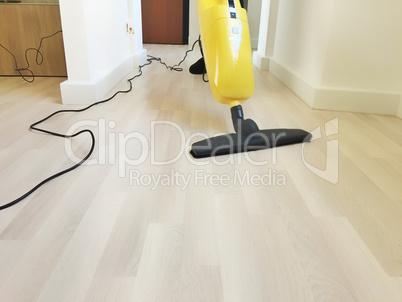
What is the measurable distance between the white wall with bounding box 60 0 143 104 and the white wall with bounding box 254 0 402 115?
117 cm

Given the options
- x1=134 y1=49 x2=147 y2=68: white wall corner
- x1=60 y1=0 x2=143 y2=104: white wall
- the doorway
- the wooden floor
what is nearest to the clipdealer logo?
the wooden floor

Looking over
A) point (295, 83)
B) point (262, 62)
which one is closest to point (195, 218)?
point (295, 83)

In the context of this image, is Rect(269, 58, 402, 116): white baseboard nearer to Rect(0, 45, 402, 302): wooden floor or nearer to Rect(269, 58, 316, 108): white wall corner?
Rect(269, 58, 316, 108): white wall corner

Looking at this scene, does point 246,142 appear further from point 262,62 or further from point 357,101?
point 262,62

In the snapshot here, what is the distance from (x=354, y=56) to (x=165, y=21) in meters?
3.65

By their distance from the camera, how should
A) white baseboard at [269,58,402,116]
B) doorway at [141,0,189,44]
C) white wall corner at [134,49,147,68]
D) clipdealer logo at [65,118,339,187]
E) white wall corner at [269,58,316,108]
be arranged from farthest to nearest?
1. doorway at [141,0,189,44]
2. white wall corner at [134,49,147,68]
3. white wall corner at [269,58,316,108]
4. white baseboard at [269,58,402,116]
5. clipdealer logo at [65,118,339,187]

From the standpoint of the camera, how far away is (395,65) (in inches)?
65.1

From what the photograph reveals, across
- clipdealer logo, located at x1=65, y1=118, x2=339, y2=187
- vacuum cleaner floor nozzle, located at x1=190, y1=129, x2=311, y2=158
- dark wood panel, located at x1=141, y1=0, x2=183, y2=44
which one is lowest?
clipdealer logo, located at x1=65, y1=118, x2=339, y2=187

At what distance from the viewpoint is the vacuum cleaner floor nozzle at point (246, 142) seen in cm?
115

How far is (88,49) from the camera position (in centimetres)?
163

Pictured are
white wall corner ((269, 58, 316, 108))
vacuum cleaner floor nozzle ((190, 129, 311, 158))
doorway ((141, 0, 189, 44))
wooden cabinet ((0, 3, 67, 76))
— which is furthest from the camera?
doorway ((141, 0, 189, 44))

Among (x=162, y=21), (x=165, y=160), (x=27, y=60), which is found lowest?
(x=165, y=160)

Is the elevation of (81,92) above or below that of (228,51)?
below

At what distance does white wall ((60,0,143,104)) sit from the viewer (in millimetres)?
1566
